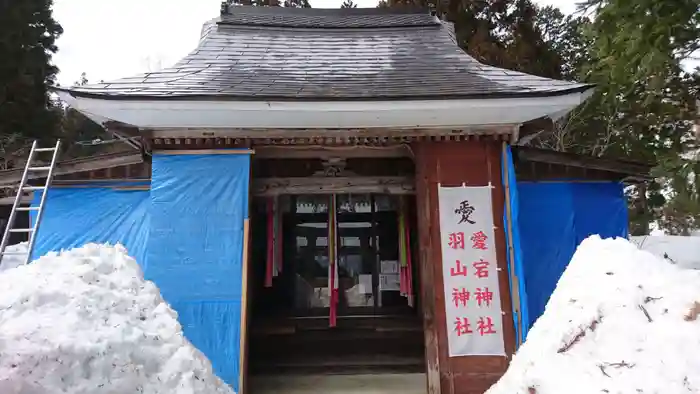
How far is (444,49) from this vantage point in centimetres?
823

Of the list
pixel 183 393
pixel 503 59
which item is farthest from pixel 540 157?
pixel 503 59

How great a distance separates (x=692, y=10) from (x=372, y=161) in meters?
4.53

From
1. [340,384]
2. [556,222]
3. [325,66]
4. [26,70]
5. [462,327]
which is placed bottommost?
[340,384]

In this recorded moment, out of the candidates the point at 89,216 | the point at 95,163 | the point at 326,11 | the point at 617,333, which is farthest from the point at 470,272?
the point at 326,11

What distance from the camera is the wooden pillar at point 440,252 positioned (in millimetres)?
6059

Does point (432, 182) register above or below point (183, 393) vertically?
above

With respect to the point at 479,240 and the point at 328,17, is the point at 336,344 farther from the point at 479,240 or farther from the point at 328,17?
the point at 328,17

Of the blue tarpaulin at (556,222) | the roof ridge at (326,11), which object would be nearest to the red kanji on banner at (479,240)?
the blue tarpaulin at (556,222)

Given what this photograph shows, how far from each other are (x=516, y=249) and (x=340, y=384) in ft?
10.1

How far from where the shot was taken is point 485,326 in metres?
6.15

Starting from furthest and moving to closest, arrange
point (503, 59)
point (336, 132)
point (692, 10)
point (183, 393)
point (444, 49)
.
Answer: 1. point (503, 59)
2. point (444, 49)
3. point (336, 132)
4. point (692, 10)
5. point (183, 393)

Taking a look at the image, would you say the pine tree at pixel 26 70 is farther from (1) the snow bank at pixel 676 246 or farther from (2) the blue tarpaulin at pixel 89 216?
(1) the snow bank at pixel 676 246

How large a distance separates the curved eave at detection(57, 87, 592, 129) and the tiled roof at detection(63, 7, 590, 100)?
0.25ft

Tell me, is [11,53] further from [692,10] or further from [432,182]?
[692,10]
